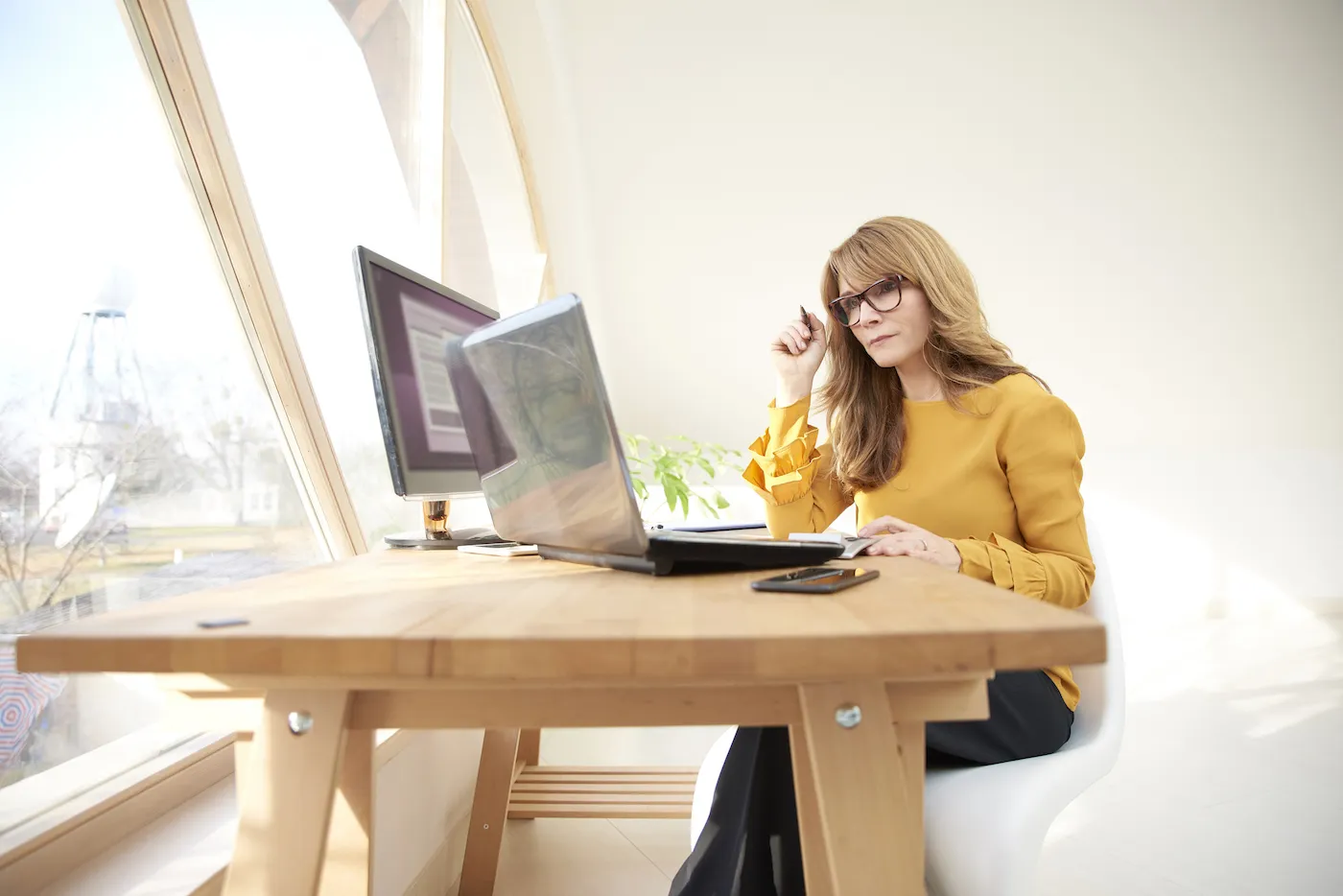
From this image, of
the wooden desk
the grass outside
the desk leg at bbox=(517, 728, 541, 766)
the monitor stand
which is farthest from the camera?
the desk leg at bbox=(517, 728, 541, 766)

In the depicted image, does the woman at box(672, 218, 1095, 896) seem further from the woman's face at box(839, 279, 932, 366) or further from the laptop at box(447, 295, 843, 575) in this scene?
the laptop at box(447, 295, 843, 575)

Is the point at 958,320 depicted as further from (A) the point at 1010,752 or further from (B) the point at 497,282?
(B) the point at 497,282

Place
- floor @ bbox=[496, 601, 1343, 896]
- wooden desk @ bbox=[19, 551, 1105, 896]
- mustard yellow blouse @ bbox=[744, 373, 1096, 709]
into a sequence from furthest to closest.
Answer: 1. floor @ bbox=[496, 601, 1343, 896]
2. mustard yellow blouse @ bbox=[744, 373, 1096, 709]
3. wooden desk @ bbox=[19, 551, 1105, 896]

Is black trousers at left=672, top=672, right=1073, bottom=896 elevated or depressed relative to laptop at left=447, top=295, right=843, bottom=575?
depressed

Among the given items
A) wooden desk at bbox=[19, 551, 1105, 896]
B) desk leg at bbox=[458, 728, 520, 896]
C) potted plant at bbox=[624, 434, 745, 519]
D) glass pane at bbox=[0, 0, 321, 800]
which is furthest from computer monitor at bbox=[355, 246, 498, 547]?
potted plant at bbox=[624, 434, 745, 519]

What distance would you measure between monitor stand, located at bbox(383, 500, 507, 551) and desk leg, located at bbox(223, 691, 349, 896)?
2.28 feet

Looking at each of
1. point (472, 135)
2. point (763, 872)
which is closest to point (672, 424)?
point (472, 135)

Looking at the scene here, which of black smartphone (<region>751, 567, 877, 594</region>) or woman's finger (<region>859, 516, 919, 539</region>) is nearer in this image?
black smartphone (<region>751, 567, 877, 594</region>)

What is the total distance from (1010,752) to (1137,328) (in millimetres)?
4300

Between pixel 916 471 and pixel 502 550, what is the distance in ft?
2.44

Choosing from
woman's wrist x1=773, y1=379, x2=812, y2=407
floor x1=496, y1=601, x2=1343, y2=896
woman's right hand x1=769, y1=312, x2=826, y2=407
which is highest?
woman's right hand x1=769, y1=312, x2=826, y2=407

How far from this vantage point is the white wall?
3562 mm

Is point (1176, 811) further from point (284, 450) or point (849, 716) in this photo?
point (284, 450)

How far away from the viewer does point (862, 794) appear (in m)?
0.61
